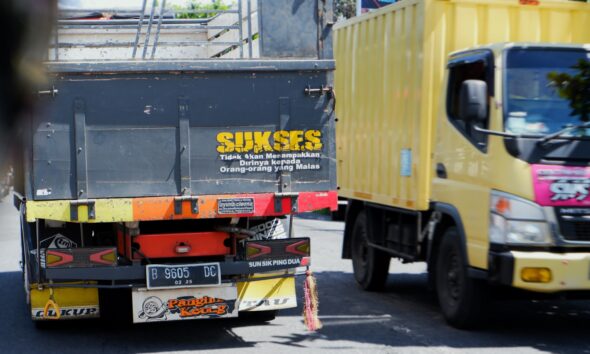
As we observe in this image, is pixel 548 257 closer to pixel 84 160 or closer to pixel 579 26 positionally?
pixel 579 26

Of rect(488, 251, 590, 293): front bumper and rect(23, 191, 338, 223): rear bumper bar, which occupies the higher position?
rect(23, 191, 338, 223): rear bumper bar

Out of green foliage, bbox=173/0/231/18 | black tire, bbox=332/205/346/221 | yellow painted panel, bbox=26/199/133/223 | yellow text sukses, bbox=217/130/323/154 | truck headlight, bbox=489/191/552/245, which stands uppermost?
green foliage, bbox=173/0/231/18

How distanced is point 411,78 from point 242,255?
8.94 ft

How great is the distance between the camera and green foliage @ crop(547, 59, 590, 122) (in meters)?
6.77

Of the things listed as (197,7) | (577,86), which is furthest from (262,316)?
(197,7)

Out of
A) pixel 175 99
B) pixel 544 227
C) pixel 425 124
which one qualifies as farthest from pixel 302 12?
pixel 544 227

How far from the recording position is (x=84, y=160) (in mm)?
7055

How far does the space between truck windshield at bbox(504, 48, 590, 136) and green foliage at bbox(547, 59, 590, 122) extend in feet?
1.50

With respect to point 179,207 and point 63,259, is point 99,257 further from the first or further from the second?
point 179,207

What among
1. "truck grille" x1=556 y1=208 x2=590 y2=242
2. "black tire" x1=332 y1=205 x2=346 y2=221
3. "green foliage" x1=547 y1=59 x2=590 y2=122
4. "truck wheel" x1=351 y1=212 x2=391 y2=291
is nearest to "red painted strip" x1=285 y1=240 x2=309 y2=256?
"truck grille" x1=556 y1=208 x2=590 y2=242

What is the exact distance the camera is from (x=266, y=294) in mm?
7754

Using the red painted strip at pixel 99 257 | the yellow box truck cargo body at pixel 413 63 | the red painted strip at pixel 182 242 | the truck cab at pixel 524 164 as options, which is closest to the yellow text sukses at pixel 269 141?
the red painted strip at pixel 182 242

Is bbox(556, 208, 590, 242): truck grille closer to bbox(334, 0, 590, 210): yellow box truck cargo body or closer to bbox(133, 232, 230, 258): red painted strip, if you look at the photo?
bbox(334, 0, 590, 210): yellow box truck cargo body

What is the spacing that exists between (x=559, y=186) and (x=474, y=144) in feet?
3.09
